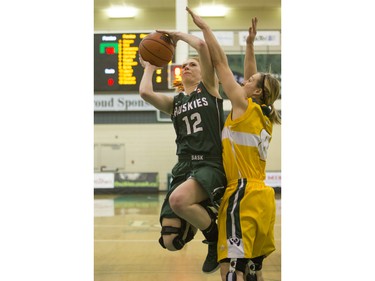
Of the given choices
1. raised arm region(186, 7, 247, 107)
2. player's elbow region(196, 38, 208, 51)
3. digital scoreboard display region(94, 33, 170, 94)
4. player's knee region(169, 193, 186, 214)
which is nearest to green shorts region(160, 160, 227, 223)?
player's knee region(169, 193, 186, 214)

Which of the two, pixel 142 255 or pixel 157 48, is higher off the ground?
pixel 157 48

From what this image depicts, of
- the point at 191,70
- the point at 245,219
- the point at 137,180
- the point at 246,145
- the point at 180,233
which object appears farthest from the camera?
the point at 137,180

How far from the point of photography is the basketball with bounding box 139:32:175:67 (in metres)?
4.27

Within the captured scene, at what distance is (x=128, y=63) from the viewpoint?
928cm

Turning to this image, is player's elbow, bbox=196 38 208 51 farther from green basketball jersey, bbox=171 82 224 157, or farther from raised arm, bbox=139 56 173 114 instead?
raised arm, bbox=139 56 173 114

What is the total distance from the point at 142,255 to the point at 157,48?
2952 mm

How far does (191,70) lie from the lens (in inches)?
172

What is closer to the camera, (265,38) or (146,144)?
(265,38)

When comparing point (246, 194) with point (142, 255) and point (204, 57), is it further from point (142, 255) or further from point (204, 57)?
point (142, 255)

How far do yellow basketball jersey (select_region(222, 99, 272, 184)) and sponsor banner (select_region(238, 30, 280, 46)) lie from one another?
1184cm

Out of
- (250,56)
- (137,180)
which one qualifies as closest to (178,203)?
(250,56)

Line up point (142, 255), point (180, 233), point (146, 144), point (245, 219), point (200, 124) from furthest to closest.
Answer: point (146, 144), point (142, 255), point (180, 233), point (200, 124), point (245, 219)

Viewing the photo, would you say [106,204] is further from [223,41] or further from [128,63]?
[223,41]

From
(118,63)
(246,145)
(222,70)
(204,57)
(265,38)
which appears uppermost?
(265,38)
